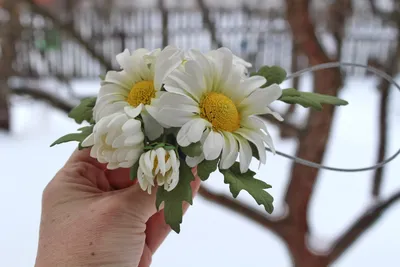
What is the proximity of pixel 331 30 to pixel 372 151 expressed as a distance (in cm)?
126

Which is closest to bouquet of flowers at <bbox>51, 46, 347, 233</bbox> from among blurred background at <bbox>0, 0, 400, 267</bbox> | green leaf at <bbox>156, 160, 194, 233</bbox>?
green leaf at <bbox>156, 160, 194, 233</bbox>

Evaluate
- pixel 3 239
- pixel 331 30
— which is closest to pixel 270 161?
pixel 331 30

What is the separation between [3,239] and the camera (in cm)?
126

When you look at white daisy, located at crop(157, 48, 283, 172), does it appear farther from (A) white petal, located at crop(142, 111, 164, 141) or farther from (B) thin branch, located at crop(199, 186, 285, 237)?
(B) thin branch, located at crop(199, 186, 285, 237)

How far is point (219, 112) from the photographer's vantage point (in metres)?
0.34

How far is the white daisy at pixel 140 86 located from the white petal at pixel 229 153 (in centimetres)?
6

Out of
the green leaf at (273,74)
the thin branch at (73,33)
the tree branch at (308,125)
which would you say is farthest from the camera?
the thin branch at (73,33)

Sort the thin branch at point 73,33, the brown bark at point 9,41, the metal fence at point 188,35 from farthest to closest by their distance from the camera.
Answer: the metal fence at point 188,35, the brown bark at point 9,41, the thin branch at point 73,33

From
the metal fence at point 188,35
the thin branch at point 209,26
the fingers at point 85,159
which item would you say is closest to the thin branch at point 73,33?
the thin branch at point 209,26

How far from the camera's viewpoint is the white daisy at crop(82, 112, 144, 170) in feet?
1.05

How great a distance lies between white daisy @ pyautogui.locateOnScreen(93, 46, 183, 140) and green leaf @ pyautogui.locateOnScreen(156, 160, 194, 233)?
0.04 metres

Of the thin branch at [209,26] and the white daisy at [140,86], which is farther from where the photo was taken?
the thin branch at [209,26]

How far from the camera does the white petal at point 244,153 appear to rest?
34cm

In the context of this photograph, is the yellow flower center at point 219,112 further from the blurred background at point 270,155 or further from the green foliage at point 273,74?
the blurred background at point 270,155
